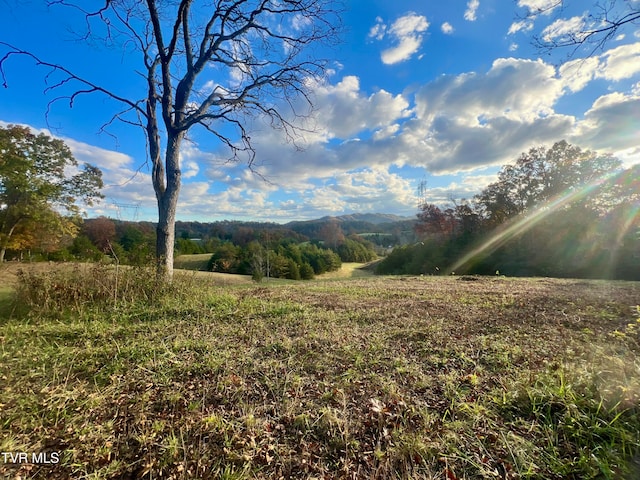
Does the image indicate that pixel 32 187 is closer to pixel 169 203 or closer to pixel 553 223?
pixel 169 203

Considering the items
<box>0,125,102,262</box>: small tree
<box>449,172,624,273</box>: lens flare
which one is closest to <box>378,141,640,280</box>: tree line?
A: <box>449,172,624,273</box>: lens flare

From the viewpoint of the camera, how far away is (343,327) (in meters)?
3.69

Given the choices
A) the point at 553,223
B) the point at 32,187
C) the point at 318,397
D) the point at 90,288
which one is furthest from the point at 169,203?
the point at 553,223

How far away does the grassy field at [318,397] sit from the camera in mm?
1475

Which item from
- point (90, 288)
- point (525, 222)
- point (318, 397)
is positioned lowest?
point (318, 397)

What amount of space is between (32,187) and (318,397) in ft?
67.8

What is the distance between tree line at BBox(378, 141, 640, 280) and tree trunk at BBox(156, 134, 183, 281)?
13.0 m

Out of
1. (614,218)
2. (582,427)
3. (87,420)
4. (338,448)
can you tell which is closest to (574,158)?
(614,218)

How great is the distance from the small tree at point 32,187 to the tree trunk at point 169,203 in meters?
14.4

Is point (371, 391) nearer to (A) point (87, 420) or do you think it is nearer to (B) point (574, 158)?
(A) point (87, 420)

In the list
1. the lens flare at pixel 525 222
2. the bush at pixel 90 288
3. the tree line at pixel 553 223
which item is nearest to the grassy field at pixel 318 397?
the bush at pixel 90 288

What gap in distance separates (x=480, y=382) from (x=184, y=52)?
8475mm

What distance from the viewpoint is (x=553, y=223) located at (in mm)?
17094

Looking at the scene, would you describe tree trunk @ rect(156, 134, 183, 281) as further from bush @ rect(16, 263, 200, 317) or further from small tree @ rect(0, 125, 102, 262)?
small tree @ rect(0, 125, 102, 262)
